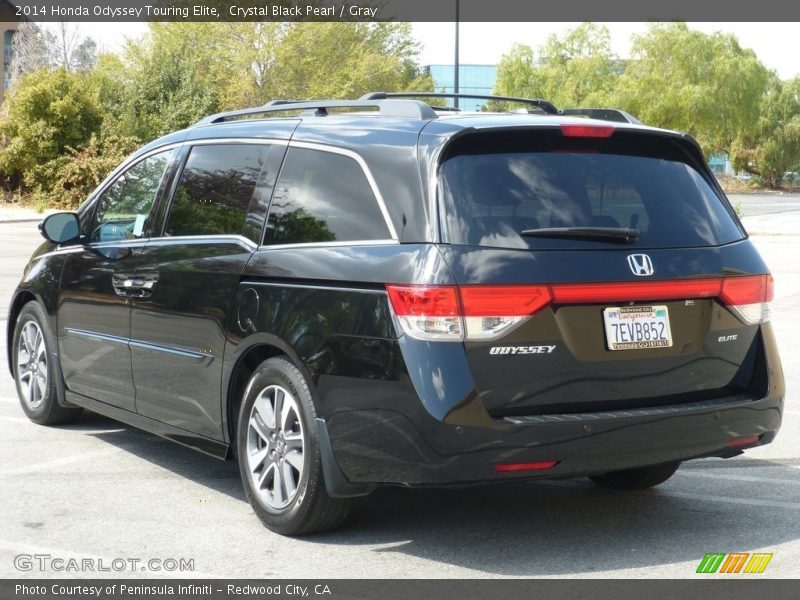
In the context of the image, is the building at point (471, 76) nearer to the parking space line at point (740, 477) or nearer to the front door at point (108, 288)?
the front door at point (108, 288)

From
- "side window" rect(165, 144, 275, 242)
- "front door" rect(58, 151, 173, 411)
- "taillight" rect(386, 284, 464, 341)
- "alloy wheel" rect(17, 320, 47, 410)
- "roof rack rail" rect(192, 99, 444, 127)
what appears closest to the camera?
"taillight" rect(386, 284, 464, 341)

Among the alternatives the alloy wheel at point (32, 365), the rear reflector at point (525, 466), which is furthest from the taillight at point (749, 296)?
the alloy wheel at point (32, 365)

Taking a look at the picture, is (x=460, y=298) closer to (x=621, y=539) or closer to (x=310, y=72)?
(x=621, y=539)

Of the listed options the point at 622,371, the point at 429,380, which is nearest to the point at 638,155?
the point at 622,371

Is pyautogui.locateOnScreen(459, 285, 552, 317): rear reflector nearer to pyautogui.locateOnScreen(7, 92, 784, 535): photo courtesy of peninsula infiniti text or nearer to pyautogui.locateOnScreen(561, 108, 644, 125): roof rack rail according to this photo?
pyautogui.locateOnScreen(7, 92, 784, 535): photo courtesy of peninsula infiniti text

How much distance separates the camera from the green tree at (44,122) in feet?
138

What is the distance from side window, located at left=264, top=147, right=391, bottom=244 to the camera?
5.01 meters

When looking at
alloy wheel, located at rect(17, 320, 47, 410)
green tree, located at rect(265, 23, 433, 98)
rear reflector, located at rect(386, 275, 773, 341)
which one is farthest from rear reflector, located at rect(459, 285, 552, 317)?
green tree, located at rect(265, 23, 433, 98)

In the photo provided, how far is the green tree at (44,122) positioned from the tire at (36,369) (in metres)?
35.9

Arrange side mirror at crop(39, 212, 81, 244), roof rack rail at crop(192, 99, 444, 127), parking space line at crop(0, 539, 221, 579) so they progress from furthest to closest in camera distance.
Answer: side mirror at crop(39, 212, 81, 244) → roof rack rail at crop(192, 99, 444, 127) → parking space line at crop(0, 539, 221, 579)

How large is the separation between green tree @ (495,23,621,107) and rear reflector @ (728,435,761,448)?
59.0m

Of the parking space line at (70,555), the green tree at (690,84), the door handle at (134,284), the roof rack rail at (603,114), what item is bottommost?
the green tree at (690,84)

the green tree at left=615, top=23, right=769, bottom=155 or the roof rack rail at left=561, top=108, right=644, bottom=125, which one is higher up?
the roof rack rail at left=561, top=108, right=644, bottom=125
